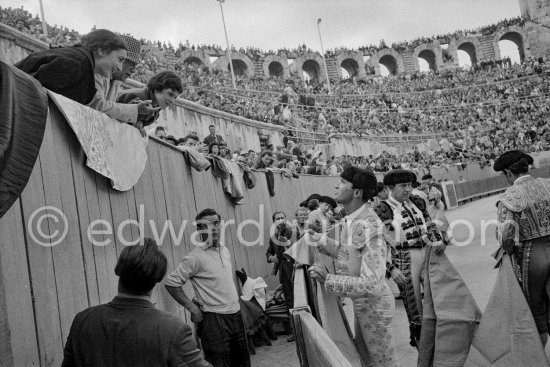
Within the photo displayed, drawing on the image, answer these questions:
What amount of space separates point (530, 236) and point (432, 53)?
5155cm

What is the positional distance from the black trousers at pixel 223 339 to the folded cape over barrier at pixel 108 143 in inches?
46.4

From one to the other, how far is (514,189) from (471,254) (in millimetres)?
5779

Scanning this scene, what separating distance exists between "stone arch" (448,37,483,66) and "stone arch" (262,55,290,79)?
59.1 ft

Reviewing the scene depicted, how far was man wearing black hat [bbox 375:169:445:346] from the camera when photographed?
13.4ft

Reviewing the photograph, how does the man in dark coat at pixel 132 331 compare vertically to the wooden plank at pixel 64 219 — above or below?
below

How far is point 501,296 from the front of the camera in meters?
3.66

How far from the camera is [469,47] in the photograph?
5166 centimetres

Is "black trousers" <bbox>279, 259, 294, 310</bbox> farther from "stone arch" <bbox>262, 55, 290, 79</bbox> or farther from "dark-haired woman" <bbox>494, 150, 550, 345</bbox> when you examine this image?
"stone arch" <bbox>262, 55, 290, 79</bbox>

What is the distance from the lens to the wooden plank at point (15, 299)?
189 cm

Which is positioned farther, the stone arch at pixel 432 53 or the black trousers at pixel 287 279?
the stone arch at pixel 432 53

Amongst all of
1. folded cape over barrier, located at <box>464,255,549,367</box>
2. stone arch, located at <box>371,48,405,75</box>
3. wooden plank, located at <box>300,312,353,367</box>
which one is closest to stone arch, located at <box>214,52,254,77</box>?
stone arch, located at <box>371,48,405,75</box>

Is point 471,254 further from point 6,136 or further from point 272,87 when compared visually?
point 272,87

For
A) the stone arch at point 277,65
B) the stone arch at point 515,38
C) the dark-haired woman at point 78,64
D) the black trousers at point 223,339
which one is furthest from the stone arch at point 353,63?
the dark-haired woman at point 78,64

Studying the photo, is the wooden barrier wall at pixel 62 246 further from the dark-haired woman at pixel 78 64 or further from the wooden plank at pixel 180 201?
the dark-haired woman at pixel 78 64
